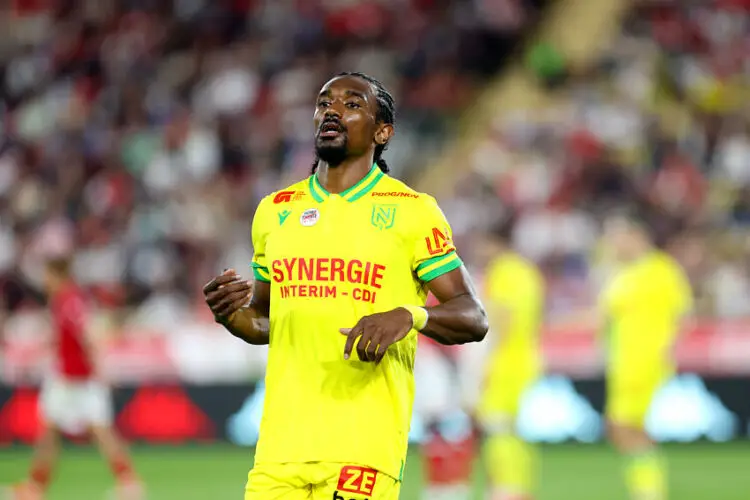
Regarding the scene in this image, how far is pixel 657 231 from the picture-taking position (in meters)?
15.4

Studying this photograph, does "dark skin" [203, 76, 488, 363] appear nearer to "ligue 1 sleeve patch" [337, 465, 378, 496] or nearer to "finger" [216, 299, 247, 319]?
"finger" [216, 299, 247, 319]

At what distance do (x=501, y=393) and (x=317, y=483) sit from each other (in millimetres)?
6394

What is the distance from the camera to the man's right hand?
15.2 ft

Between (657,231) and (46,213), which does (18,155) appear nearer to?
(46,213)

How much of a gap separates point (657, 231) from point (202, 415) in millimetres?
5744

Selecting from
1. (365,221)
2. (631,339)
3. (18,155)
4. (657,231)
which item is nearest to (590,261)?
(657,231)

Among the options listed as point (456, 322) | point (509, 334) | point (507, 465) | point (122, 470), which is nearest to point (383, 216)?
point (456, 322)

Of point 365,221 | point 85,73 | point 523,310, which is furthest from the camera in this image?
point 85,73

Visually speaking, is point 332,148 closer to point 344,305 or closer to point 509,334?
point 344,305

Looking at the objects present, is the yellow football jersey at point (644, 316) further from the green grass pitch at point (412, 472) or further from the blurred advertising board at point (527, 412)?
the blurred advertising board at point (527, 412)

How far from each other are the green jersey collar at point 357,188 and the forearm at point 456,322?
0.50m

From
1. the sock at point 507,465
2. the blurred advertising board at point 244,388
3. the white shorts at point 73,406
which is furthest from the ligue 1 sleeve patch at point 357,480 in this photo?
the blurred advertising board at point 244,388

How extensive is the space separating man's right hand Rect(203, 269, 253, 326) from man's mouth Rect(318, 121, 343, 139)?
57 centimetres

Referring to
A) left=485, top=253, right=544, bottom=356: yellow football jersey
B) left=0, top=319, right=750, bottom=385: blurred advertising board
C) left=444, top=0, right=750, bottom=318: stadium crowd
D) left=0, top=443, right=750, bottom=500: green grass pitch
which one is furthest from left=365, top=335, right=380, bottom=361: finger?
left=444, top=0, right=750, bottom=318: stadium crowd
